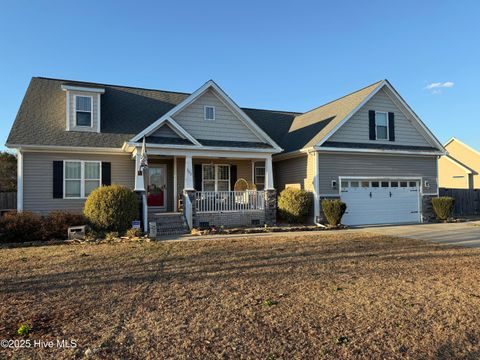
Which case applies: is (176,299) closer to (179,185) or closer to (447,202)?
(179,185)

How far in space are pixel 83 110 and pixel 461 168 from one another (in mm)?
27364

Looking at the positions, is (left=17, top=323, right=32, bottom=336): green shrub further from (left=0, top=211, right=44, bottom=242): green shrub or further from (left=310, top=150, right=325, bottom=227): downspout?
(left=310, top=150, right=325, bottom=227): downspout

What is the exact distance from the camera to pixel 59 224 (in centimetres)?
1188

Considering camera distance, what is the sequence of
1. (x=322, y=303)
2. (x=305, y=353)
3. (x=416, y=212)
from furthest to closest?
(x=416, y=212) → (x=322, y=303) → (x=305, y=353)

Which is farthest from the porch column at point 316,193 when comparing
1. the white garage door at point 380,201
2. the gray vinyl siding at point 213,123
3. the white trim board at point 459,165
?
the white trim board at point 459,165

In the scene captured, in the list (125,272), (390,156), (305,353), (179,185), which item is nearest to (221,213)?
(179,185)

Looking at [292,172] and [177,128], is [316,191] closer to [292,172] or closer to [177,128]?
[292,172]

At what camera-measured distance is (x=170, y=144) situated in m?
13.8

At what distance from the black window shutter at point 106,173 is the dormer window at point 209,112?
458cm

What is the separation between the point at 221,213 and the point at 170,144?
137 inches

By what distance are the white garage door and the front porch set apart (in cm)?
375

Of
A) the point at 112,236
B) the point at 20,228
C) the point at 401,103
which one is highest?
the point at 401,103

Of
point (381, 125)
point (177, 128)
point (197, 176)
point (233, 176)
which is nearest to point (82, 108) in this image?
point (177, 128)

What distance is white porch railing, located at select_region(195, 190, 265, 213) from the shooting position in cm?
1443
